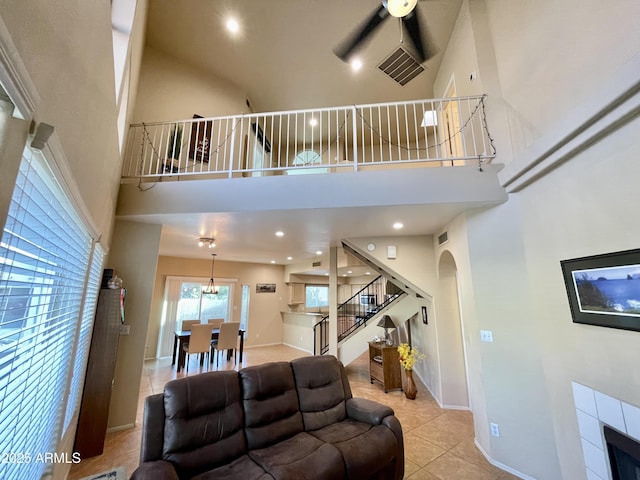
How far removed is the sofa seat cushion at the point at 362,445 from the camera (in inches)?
80.3

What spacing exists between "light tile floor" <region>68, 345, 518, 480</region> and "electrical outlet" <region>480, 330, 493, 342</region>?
1217 millimetres

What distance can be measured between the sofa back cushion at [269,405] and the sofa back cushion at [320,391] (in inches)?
3.3

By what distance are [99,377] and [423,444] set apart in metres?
3.69

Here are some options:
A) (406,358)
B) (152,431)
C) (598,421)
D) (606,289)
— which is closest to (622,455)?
(598,421)

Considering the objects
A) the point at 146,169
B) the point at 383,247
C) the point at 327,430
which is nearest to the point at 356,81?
the point at 383,247

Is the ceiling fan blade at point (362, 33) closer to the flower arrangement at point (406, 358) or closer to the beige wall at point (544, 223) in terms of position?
the beige wall at point (544, 223)

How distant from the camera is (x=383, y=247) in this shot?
449 cm

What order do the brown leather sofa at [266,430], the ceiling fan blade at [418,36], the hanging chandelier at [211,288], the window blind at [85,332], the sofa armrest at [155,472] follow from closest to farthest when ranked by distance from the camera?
the sofa armrest at [155,472], the brown leather sofa at [266,430], the window blind at [85,332], the ceiling fan blade at [418,36], the hanging chandelier at [211,288]

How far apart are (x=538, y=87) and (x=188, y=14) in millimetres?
4583

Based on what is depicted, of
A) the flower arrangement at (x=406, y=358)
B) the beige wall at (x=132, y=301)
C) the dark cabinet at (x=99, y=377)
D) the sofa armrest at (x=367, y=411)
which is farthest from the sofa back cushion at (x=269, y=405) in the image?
the flower arrangement at (x=406, y=358)

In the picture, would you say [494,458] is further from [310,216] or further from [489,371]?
[310,216]

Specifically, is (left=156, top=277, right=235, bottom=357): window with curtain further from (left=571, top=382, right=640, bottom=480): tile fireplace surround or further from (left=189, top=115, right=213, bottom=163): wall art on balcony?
(left=571, top=382, right=640, bottom=480): tile fireplace surround

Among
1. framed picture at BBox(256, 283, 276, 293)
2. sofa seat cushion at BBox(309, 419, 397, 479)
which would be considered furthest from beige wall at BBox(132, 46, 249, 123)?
framed picture at BBox(256, 283, 276, 293)

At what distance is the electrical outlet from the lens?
2841mm
